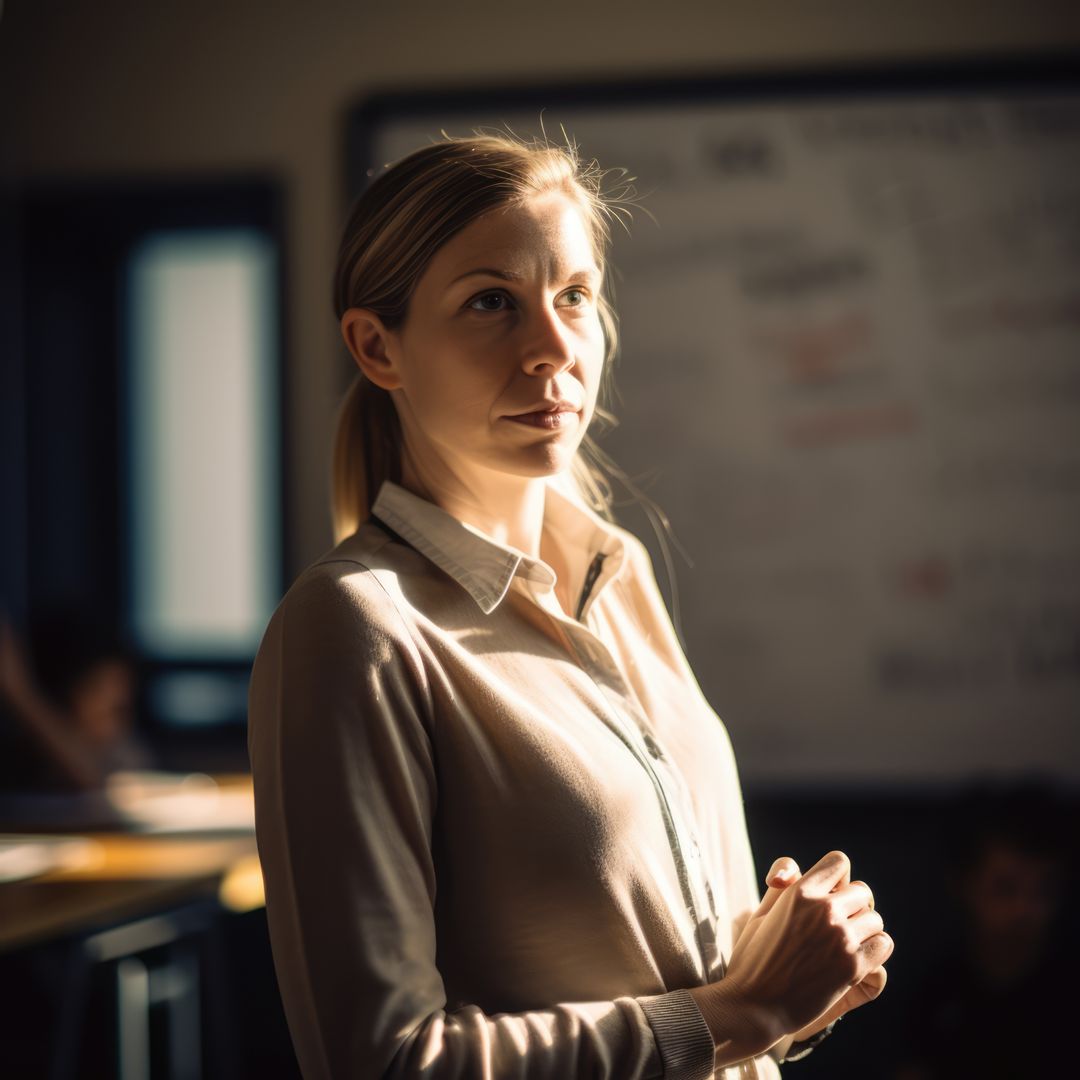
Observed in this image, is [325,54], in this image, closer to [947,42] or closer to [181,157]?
[181,157]

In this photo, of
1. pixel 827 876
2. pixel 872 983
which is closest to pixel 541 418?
pixel 827 876

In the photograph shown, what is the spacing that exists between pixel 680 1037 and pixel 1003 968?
6.35ft

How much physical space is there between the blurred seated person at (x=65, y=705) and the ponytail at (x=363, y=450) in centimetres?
→ 208

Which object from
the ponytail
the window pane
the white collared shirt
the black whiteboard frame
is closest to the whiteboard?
the black whiteboard frame

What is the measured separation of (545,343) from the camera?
2.56 ft

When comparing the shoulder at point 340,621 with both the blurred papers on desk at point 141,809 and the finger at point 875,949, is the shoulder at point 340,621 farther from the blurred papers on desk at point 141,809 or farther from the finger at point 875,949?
the blurred papers on desk at point 141,809

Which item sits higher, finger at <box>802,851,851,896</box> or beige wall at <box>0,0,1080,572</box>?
beige wall at <box>0,0,1080,572</box>

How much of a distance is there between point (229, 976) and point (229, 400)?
146 cm

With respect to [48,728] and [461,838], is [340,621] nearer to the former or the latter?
[461,838]

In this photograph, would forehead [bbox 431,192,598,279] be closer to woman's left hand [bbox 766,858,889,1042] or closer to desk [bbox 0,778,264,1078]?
woman's left hand [bbox 766,858,889,1042]

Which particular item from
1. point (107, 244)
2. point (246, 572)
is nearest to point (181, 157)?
point (107, 244)

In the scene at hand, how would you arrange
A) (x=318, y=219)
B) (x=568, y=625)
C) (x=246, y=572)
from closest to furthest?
1. (x=568, y=625)
2. (x=318, y=219)
3. (x=246, y=572)

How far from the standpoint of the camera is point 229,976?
10.1 feet

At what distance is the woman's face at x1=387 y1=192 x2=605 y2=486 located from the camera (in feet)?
2.56
